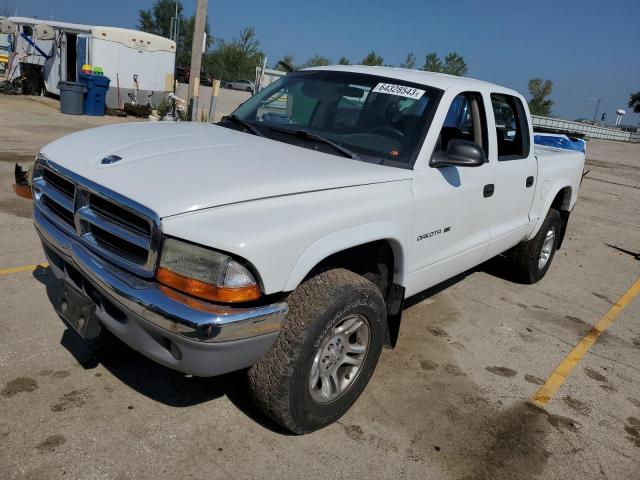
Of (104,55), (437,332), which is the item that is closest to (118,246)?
(437,332)

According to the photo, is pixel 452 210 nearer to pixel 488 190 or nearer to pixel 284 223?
pixel 488 190

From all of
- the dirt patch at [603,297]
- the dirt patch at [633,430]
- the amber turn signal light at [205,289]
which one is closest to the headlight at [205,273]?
the amber turn signal light at [205,289]

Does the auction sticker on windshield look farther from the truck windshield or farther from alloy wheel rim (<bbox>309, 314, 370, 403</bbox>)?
alloy wheel rim (<bbox>309, 314, 370, 403</bbox>)

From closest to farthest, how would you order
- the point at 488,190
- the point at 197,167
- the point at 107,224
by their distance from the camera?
the point at 107,224 → the point at 197,167 → the point at 488,190

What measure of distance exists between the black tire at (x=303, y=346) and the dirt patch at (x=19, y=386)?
1290 millimetres

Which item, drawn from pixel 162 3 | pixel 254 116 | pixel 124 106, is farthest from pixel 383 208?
pixel 162 3

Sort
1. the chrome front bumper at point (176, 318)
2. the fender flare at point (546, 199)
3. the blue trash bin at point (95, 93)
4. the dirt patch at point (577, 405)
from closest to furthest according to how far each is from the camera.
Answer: the chrome front bumper at point (176, 318) < the dirt patch at point (577, 405) < the fender flare at point (546, 199) < the blue trash bin at point (95, 93)

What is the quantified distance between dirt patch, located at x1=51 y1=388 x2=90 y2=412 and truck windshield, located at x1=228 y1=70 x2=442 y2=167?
190 centimetres

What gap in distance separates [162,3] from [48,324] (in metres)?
82.6

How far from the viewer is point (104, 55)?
16.6 metres

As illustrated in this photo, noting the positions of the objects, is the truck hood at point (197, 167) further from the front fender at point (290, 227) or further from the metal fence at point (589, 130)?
the metal fence at point (589, 130)

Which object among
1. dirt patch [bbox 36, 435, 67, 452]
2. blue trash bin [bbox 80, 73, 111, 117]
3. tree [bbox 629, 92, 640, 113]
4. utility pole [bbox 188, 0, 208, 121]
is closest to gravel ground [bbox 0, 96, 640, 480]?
dirt patch [bbox 36, 435, 67, 452]

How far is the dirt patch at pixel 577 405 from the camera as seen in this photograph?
11.6 feet

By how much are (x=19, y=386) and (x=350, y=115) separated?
2.58 m
